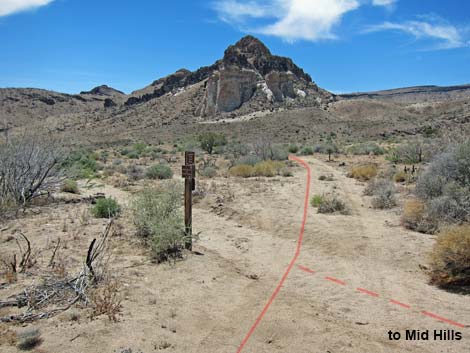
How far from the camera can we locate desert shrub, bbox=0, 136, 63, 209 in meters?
11.1

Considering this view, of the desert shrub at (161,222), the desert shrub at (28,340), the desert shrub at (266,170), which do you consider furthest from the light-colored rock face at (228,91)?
the desert shrub at (28,340)

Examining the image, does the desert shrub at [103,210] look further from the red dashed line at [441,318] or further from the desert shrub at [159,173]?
the desert shrub at [159,173]

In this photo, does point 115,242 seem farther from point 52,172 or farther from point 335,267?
point 52,172

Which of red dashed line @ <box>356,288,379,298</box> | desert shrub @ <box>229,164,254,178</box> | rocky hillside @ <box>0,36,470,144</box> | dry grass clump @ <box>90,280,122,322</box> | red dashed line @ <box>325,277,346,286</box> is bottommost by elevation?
red dashed line @ <box>325,277,346,286</box>

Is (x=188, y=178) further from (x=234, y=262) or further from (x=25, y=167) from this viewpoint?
(x=25, y=167)

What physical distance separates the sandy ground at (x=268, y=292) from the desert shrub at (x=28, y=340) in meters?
0.10

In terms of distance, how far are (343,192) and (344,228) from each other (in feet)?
16.1

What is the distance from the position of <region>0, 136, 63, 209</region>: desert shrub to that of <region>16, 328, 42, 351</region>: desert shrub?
7.10 metres

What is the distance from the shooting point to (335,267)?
7.39 m

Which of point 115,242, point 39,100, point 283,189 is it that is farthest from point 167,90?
point 115,242

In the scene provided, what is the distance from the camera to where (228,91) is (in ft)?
243

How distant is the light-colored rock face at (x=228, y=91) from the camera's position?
73.8m

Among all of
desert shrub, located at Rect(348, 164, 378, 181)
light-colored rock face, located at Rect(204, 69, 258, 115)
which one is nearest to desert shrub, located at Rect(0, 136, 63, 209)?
desert shrub, located at Rect(348, 164, 378, 181)

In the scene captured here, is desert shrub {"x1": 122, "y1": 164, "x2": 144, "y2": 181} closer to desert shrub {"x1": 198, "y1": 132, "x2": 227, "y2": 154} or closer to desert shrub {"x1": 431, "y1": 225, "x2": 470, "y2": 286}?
desert shrub {"x1": 198, "y1": 132, "x2": 227, "y2": 154}
